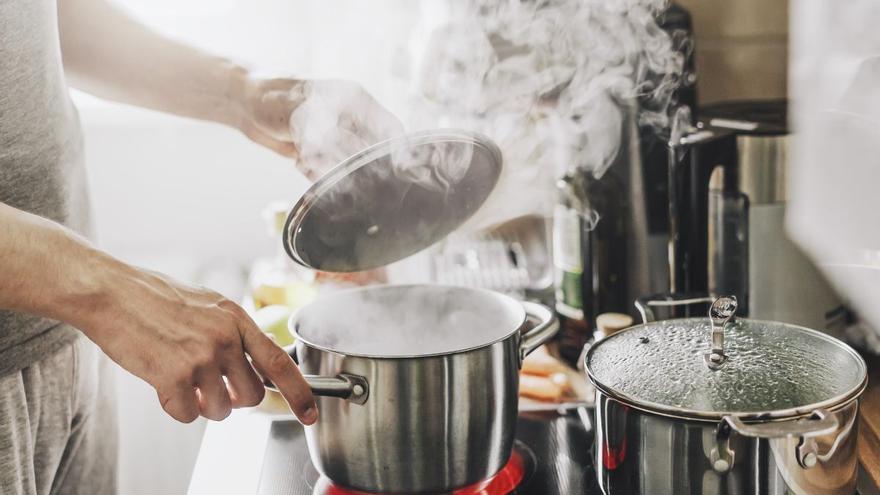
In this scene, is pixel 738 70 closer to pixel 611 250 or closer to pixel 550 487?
pixel 611 250

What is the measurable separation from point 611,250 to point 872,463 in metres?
0.46

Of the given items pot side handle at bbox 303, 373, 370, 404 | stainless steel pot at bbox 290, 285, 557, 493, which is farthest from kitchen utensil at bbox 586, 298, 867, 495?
pot side handle at bbox 303, 373, 370, 404

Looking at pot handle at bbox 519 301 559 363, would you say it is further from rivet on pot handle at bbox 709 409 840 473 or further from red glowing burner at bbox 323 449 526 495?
rivet on pot handle at bbox 709 409 840 473

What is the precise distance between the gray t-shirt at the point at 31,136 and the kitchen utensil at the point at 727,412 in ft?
2.18

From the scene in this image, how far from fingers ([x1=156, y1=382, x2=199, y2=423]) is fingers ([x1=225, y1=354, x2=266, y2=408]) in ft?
0.12

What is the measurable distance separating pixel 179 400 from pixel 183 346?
0.16 ft

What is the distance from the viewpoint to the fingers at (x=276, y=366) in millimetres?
739

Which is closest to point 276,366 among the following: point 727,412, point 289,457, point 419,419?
point 419,419

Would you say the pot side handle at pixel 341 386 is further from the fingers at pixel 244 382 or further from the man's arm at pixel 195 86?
the man's arm at pixel 195 86

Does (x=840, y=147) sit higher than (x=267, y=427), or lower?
higher

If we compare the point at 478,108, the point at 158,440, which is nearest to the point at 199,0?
the point at 158,440

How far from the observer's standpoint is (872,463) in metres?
0.86

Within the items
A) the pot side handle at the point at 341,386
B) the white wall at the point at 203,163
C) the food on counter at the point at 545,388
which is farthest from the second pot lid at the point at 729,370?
the white wall at the point at 203,163

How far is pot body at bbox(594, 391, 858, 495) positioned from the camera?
656mm
